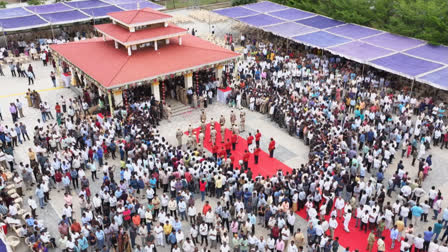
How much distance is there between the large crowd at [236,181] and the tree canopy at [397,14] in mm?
7747

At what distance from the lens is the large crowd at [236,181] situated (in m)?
14.8

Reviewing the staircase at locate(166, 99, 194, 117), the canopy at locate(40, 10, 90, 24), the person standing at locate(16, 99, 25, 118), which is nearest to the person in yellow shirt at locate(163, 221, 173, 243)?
the staircase at locate(166, 99, 194, 117)

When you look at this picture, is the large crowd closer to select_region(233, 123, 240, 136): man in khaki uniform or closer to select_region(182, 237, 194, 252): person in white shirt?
select_region(182, 237, 194, 252): person in white shirt

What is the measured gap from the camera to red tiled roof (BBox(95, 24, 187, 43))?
2582cm

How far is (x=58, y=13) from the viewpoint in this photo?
124 ft

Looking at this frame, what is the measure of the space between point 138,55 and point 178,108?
13.3 ft

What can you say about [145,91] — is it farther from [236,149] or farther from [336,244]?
[336,244]

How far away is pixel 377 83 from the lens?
89.5ft

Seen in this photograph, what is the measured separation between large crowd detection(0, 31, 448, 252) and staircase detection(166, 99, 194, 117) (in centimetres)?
129

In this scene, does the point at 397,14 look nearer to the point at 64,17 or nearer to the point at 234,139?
the point at 234,139

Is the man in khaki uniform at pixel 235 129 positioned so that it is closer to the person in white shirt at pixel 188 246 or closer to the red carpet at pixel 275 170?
the red carpet at pixel 275 170

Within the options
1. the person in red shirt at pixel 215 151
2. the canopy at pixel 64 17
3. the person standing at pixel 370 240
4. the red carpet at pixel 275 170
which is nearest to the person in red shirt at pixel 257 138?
the red carpet at pixel 275 170

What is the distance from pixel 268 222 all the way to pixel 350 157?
5790 millimetres

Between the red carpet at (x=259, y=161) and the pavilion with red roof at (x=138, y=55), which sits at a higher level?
the pavilion with red roof at (x=138, y=55)
